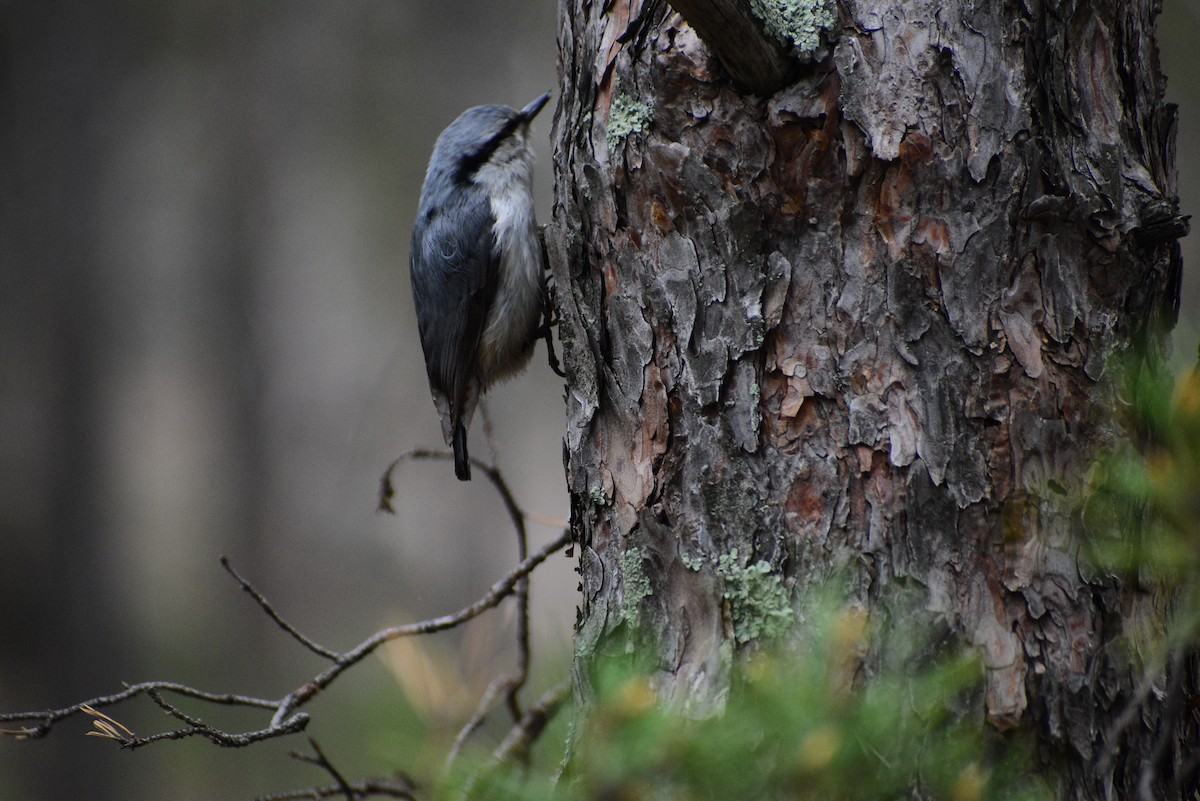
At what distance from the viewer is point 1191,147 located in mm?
4258

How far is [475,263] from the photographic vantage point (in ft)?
7.10

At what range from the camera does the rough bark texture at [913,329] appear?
1020mm

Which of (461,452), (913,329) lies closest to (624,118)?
(913,329)

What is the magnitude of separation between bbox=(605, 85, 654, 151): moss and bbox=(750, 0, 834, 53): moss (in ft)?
0.61

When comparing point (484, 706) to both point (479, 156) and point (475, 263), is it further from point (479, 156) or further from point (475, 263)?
point (479, 156)

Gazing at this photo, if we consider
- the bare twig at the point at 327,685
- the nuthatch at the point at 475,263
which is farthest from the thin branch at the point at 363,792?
the nuthatch at the point at 475,263

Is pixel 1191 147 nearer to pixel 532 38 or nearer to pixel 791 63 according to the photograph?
pixel 532 38

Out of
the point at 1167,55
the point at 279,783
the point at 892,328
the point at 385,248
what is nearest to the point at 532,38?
the point at 385,248

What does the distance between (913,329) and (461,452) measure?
4.29 ft

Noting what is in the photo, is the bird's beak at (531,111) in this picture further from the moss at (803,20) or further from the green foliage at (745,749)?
the green foliage at (745,749)

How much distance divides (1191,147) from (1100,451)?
406 cm

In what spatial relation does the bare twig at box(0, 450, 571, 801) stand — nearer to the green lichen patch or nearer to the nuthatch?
the nuthatch

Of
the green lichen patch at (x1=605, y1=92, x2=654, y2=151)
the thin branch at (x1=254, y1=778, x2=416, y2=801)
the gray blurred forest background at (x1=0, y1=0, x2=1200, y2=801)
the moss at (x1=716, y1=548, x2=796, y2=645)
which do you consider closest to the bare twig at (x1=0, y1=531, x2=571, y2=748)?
the thin branch at (x1=254, y1=778, x2=416, y2=801)

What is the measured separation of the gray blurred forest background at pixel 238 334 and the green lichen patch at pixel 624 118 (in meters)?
3.51
